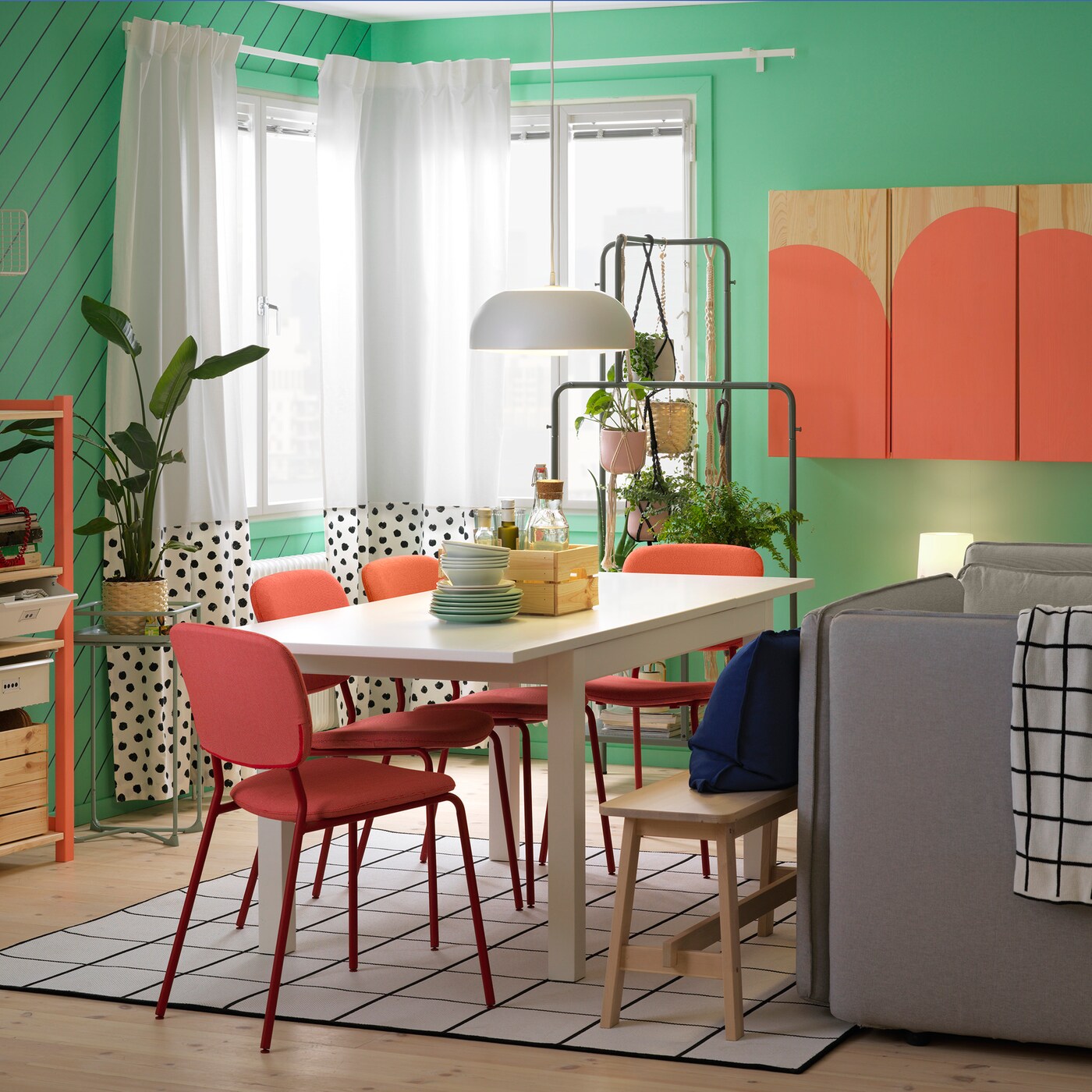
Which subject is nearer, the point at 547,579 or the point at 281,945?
the point at 281,945

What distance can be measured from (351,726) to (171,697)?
1387mm

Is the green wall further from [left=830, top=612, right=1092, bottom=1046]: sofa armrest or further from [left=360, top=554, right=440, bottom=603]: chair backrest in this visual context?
[left=830, top=612, right=1092, bottom=1046]: sofa armrest

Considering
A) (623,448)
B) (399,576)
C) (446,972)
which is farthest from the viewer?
(623,448)

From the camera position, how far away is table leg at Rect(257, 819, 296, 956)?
374 centimetres

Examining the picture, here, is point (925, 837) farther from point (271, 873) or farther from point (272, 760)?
point (271, 873)

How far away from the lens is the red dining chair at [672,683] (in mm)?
4551

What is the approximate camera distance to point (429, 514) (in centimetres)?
632

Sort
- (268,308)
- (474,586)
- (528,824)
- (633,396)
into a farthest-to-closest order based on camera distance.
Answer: (268,308) < (633,396) < (528,824) < (474,586)

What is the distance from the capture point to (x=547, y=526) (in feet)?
13.2

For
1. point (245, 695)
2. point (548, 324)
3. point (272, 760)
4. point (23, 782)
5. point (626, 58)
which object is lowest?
point (23, 782)

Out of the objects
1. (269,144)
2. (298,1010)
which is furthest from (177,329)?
(298,1010)

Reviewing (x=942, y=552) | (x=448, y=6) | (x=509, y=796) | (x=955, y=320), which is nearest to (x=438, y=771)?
(x=509, y=796)

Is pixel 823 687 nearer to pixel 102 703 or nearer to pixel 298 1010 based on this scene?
pixel 298 1010

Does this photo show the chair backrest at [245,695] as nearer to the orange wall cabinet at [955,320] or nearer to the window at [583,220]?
the orange wall cabinet at [955,320]
